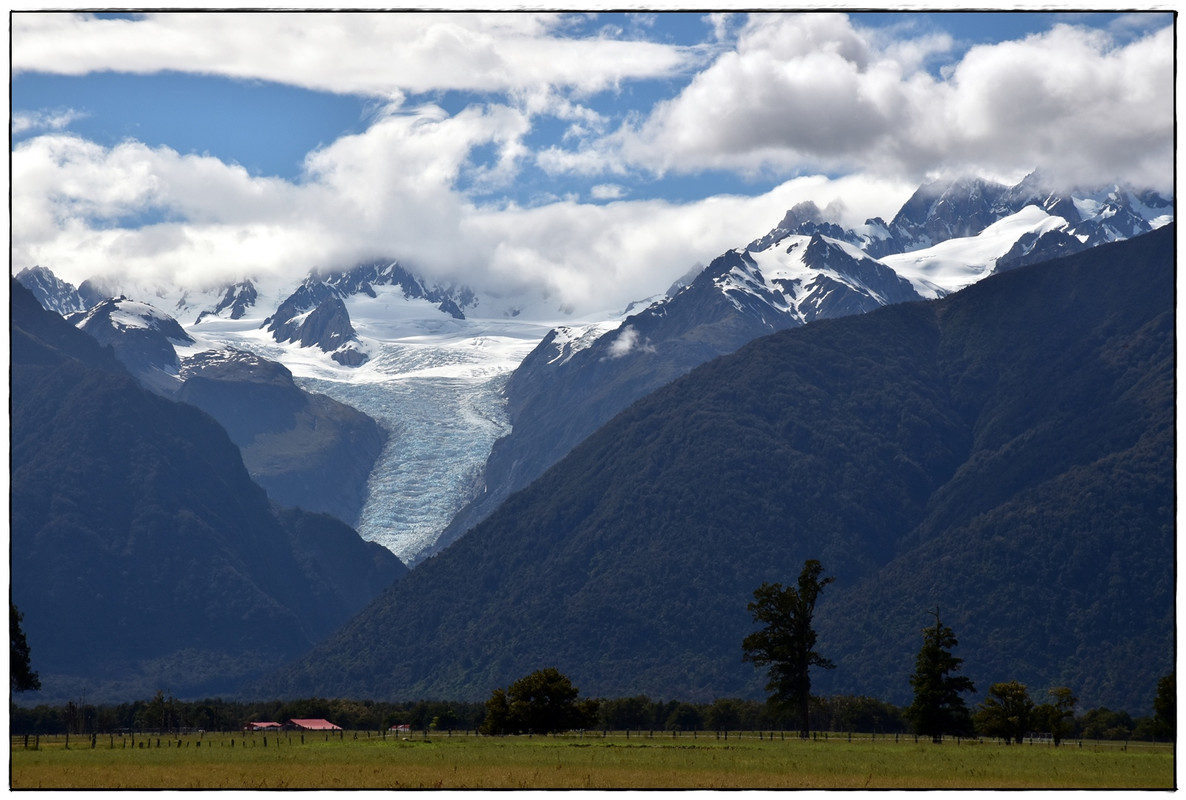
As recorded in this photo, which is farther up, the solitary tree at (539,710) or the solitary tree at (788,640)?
the solitary tree at (788,640)

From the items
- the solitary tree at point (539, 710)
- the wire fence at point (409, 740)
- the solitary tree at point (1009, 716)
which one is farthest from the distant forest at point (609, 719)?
the solitary tree at point (539, 710)

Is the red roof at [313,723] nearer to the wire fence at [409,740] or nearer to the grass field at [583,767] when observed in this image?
the wire fence at [409,740]

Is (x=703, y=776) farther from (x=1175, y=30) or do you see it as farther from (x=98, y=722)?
(x=98, y=722)

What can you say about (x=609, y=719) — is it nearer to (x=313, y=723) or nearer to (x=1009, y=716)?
(x=313, y=723)

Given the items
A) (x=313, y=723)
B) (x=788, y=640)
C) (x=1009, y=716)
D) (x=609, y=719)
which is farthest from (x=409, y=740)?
(x=313, y=723)

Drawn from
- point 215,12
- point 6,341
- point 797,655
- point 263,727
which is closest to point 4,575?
point 6,341

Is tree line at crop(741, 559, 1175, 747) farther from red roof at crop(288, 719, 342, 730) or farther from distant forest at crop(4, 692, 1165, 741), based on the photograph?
Answer: red roof at crop(288, 719, 342, 730)
